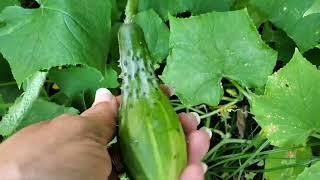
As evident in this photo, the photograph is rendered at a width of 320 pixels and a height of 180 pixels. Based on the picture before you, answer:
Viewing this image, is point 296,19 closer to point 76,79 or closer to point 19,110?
point 76,79

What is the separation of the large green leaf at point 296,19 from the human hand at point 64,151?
40 centimetres

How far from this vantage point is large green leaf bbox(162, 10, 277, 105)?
1254 mm

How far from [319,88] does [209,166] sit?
0.44 metres

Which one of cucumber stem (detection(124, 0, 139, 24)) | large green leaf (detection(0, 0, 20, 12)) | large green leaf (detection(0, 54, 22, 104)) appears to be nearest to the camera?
cucumber stem (detection(124, 0, 139, 24))

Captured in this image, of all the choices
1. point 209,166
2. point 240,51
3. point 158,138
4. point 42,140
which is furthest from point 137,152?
point 209,166

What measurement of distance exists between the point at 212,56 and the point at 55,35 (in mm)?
354

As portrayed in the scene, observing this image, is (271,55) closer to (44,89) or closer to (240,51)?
(240,51)

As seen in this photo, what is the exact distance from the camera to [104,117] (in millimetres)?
1127

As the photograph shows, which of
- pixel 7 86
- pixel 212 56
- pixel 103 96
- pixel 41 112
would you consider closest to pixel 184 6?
pixel 212 56

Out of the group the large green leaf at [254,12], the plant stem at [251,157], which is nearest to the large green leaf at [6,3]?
the large green leaf at [254,12]

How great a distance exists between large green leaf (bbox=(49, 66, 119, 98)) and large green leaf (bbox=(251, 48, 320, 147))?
0.44m

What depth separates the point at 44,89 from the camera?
1.54 m

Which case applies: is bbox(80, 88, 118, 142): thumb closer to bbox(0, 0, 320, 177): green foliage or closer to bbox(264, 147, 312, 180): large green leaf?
bbox(0, 0, 320, 177): green foliage

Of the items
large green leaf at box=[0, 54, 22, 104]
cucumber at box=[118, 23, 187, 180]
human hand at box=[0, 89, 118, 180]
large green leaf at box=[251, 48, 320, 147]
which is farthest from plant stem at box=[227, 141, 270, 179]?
large green leaf at box=[0, 54, 22, 104]
